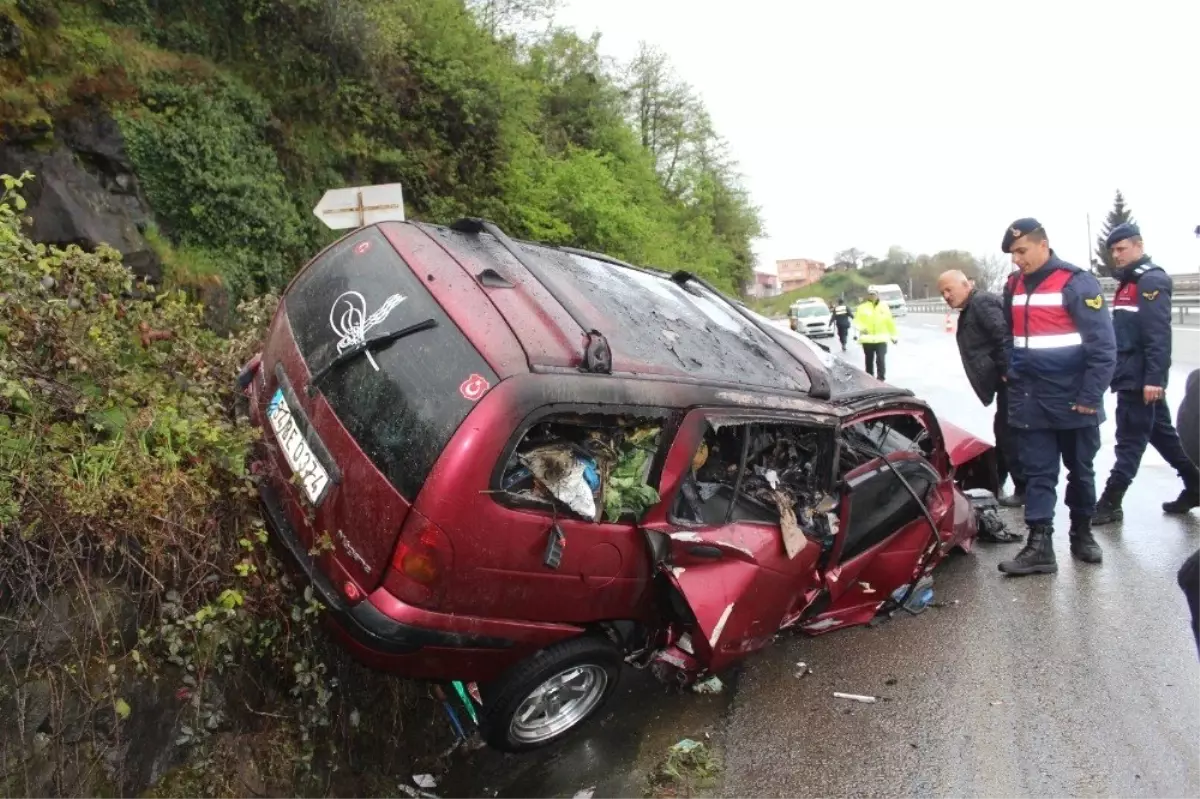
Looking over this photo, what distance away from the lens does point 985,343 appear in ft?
18.2

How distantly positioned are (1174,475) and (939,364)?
28.0 ft

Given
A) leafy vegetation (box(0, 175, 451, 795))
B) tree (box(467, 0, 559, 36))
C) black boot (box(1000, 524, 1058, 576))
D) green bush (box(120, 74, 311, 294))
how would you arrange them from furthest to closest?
1. tree (box(467, 0, 559, 36))
2. green bush (box(120, 74, 311, 294))
3. black boot (box(1000, 524, 1058, 576))
4. leafy vegetation (box(0, 175, 451, 795))

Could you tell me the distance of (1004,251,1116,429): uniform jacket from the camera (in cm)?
415

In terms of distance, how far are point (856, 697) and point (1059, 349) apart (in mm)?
2347

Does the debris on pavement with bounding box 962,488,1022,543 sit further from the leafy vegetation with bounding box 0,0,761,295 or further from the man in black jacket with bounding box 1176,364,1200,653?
the leafy vegetation with bounding box 0,0,761,295

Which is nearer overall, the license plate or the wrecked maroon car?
the wrecked maroon car

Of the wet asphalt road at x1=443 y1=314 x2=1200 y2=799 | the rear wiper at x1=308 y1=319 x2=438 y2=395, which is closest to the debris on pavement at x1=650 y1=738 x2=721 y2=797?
the wet asphalt road at x1=443 y1=314 x2=1200 y2=799

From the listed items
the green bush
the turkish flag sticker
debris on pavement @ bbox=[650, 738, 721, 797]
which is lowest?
debris on pavement @ bbox=[650, 738, 721, 797]

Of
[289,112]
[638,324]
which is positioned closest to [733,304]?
[638,324]

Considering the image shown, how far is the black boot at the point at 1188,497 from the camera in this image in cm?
501

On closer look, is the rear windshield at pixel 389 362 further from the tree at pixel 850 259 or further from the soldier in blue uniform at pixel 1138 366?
the tree at pixel 850 259

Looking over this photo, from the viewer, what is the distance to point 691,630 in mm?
2984

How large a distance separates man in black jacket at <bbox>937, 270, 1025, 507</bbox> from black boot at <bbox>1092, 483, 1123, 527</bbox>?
1.63ft

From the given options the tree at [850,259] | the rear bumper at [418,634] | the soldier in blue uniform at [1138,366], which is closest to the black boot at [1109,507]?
the soldier in blue uniform at [1138,366]
